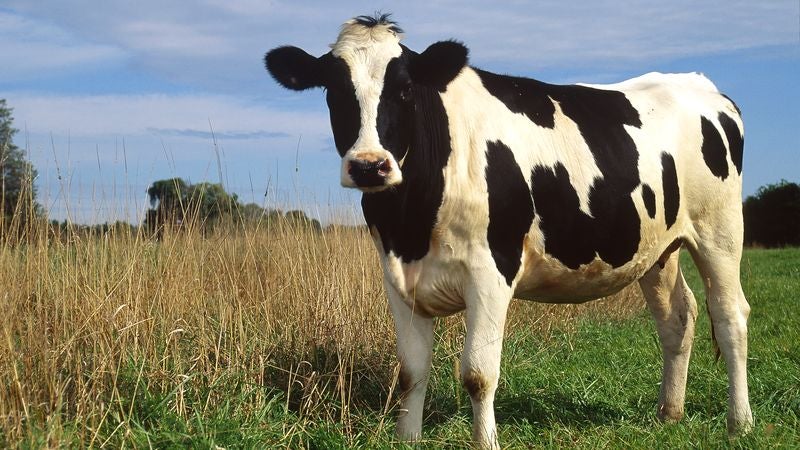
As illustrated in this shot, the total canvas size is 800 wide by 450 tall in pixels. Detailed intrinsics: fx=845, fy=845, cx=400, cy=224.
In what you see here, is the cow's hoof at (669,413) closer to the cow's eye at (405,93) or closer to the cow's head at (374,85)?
the cow's head at (374,85)

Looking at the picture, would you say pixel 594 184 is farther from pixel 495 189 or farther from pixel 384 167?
pixel 384 167

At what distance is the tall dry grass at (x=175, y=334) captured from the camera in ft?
15.7

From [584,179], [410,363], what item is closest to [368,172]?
[410,363]

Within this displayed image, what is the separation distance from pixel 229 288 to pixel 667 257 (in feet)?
13.2

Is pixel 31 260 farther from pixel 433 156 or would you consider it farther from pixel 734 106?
pixel 734 106

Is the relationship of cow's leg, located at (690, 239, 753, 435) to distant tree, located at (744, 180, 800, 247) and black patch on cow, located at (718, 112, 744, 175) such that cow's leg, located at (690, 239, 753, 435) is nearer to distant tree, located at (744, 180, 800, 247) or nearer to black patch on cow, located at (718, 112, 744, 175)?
black patch on cow, located at (718, 112, 744, 175)

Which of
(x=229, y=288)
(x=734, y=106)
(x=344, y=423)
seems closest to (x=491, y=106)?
(x=344, y=423)

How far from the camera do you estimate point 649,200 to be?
5906mm

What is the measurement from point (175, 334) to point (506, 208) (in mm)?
2440

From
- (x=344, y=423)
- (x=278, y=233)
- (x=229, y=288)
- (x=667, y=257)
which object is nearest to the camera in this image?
(x=344, y=423)

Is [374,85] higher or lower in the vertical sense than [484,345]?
higher

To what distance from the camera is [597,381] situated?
7.39 metres

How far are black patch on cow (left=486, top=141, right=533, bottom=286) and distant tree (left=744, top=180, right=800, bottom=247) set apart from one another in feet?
124

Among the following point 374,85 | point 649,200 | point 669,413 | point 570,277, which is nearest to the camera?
point 374,85
